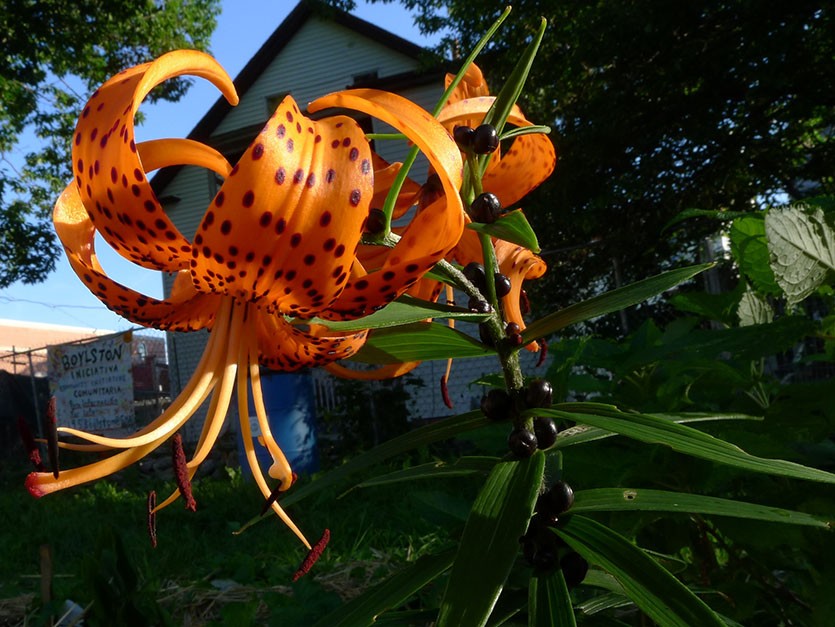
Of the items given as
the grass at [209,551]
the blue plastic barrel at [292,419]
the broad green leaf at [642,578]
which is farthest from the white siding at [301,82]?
the broad green leaf at [642,578]

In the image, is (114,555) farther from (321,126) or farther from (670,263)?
(670,263)

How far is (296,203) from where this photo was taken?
15.1 inches

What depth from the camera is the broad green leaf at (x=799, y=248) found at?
550 mm

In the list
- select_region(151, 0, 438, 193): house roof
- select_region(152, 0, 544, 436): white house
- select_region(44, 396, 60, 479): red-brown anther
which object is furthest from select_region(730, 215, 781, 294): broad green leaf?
select_region(151, 0, 438, 193): house roof

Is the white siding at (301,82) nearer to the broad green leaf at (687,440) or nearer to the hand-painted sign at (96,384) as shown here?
the hand-painted sign at (96,384)

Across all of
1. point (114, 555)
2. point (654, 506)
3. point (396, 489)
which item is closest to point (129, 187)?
point (654, 506)

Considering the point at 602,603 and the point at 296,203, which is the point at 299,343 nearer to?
the point at 296,203

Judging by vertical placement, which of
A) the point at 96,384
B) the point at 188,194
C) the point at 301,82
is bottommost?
the point at 96,384

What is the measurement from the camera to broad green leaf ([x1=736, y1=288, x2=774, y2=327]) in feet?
2.37

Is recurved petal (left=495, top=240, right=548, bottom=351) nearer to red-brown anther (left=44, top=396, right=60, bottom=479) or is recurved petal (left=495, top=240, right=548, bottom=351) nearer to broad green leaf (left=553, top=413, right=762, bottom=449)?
broad green leaf (left=553, top=413, right=762, bottom=449)

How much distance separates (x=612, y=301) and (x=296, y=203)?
19 centimetres

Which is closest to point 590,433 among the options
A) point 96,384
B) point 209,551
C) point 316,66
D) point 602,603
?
point 602,603

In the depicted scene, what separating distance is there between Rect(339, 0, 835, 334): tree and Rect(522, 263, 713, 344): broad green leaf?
409 centimetres

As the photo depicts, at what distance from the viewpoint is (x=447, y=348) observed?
0.44m
